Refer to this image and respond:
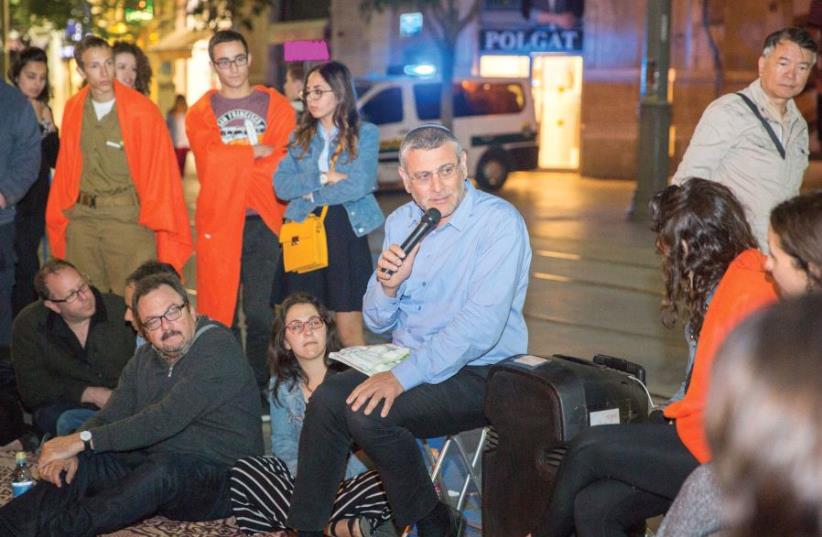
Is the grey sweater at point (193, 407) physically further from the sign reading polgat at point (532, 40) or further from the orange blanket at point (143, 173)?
the sign reading polgat at point (532, 40)

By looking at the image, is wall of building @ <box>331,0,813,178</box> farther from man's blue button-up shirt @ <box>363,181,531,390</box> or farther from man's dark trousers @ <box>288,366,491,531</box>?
man's dark trousers @ <box>288,366,491,531</box>

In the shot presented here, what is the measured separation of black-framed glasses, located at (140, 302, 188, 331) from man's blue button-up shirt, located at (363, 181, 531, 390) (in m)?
0.89

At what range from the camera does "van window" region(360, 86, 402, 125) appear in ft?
68.8

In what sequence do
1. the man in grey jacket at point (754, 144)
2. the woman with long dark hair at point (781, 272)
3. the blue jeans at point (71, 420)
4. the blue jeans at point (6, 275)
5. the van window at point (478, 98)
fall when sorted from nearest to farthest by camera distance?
the woman with long dark hair at point (781, 272) < the man in grey jacket at point (754, 144) < the blue jeans at point (71, 420) < the blue jeans at point (6, 275) < the van window at point (478, 98)

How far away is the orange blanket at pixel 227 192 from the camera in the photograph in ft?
23.0

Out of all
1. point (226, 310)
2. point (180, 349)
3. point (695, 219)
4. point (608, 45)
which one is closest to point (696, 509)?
point (695, 219)

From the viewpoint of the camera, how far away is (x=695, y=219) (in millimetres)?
4152

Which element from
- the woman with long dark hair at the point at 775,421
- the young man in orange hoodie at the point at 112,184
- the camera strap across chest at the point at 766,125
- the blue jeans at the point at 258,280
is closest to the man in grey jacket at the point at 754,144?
the camera strap across chest at the point at 766,125

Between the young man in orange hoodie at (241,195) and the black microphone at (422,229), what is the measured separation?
270cm

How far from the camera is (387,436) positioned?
455 cm

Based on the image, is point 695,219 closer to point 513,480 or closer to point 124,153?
point 513,480

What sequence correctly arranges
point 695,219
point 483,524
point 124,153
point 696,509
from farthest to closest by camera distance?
point 124,153 < point 483,524 < point 695,219 < point 696,509

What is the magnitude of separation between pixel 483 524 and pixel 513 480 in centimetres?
30

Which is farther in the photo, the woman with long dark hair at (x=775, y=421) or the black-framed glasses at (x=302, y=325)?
the black-framed glasses at (x=302, y=325)
